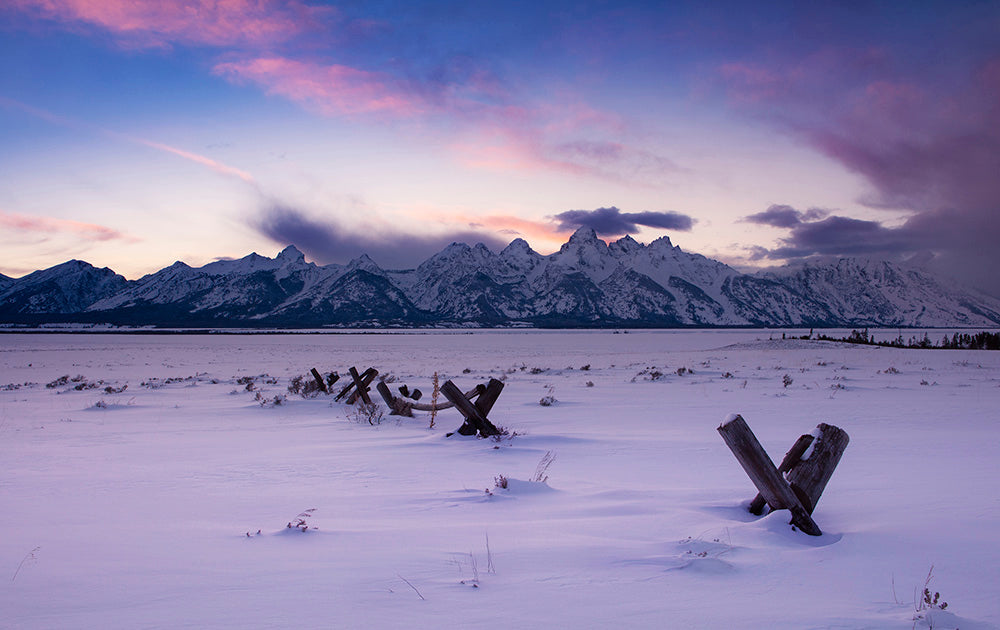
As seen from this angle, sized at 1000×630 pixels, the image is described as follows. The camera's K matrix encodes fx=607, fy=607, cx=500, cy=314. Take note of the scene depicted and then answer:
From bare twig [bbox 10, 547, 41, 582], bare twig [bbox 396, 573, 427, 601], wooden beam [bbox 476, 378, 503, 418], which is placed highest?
wooden beam [bbox 476, 378, 503, 418]

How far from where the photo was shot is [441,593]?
10.4ft

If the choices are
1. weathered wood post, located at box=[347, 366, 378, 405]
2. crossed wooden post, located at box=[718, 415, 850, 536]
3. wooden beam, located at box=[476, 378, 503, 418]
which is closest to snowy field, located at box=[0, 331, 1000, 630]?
crossed wooden post, located at box=[718, 415, 850, 536]

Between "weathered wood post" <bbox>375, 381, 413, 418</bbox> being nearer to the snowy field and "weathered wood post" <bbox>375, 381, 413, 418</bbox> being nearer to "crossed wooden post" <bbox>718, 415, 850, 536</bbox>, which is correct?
the snowy field

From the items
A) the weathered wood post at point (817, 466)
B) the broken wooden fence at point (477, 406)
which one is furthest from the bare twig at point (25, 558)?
the broken wooden fence at point (477, 406)

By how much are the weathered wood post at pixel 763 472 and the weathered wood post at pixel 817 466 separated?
0.31 ft

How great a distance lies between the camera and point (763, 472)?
4.09m

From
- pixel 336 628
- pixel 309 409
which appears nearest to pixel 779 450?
pixel 336 628

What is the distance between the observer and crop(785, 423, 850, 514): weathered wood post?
4250 mm

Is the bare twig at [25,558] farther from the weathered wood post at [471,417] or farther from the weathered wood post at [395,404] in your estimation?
the weathered wood post at [395,404]

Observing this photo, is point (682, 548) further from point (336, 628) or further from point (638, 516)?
point (336, 628)

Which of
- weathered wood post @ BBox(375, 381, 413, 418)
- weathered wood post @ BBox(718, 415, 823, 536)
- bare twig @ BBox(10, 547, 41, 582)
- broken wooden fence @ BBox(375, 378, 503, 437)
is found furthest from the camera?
weathered wood post @ BBox(375, 381, 413, 418)

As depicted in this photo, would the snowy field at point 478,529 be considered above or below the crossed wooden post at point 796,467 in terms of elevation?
below

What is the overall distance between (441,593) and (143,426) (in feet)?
29.4

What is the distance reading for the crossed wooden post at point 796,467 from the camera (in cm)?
402
